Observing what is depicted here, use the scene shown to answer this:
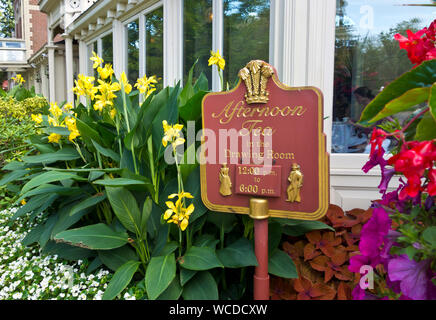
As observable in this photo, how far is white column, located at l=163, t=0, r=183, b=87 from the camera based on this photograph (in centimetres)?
343

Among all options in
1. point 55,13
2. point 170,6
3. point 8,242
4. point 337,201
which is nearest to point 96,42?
point 55,13

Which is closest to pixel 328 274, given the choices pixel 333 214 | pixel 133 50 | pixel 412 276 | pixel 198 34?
pixel 333 214

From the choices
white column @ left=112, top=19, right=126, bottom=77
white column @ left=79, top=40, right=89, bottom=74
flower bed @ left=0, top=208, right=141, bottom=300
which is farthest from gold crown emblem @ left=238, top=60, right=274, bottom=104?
white column @ left=79, top=40, right=89, bottom=74

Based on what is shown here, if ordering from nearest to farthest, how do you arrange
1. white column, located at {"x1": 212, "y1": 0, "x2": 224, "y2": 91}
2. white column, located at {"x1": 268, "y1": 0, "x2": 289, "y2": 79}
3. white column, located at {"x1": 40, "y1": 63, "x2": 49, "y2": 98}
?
1. white column, located at {"x1": 268, "y1": 0, "x2": 289, "y2": 79}
2. white column, located at {"x1": 212, "y1": 0, "x2": 224, "y2": 91}
3. white column, located at {"x1": 40, "y1": 63, "x2": 49, "y2": 98}

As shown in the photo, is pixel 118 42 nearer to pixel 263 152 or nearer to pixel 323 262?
pixel 263 152

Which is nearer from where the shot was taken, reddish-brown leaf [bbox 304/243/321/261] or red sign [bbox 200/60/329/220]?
red sign [bbox 200/60/329/220]

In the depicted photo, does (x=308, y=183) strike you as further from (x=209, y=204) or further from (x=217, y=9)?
(x=217, y=9)

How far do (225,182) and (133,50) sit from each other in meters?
4.18

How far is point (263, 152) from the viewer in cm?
121

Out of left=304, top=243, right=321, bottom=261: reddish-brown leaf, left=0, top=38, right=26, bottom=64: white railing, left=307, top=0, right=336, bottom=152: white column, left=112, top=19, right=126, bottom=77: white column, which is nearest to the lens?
left=304, top=243, right=321, bottom=261: reddish-brown leaf

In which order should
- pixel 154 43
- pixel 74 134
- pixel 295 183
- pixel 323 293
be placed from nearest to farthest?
1. pixel 295 183
2. pixel 323 293
3. pixel 74 134
4. pixel 154 43

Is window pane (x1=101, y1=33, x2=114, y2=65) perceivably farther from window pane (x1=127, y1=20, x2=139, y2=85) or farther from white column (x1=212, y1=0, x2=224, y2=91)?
white column (x1=212, y1=0, x2=224, y2=91)

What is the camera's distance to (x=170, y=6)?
346cm

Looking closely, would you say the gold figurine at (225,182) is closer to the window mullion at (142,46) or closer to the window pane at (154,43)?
the window pane at (154,43)
